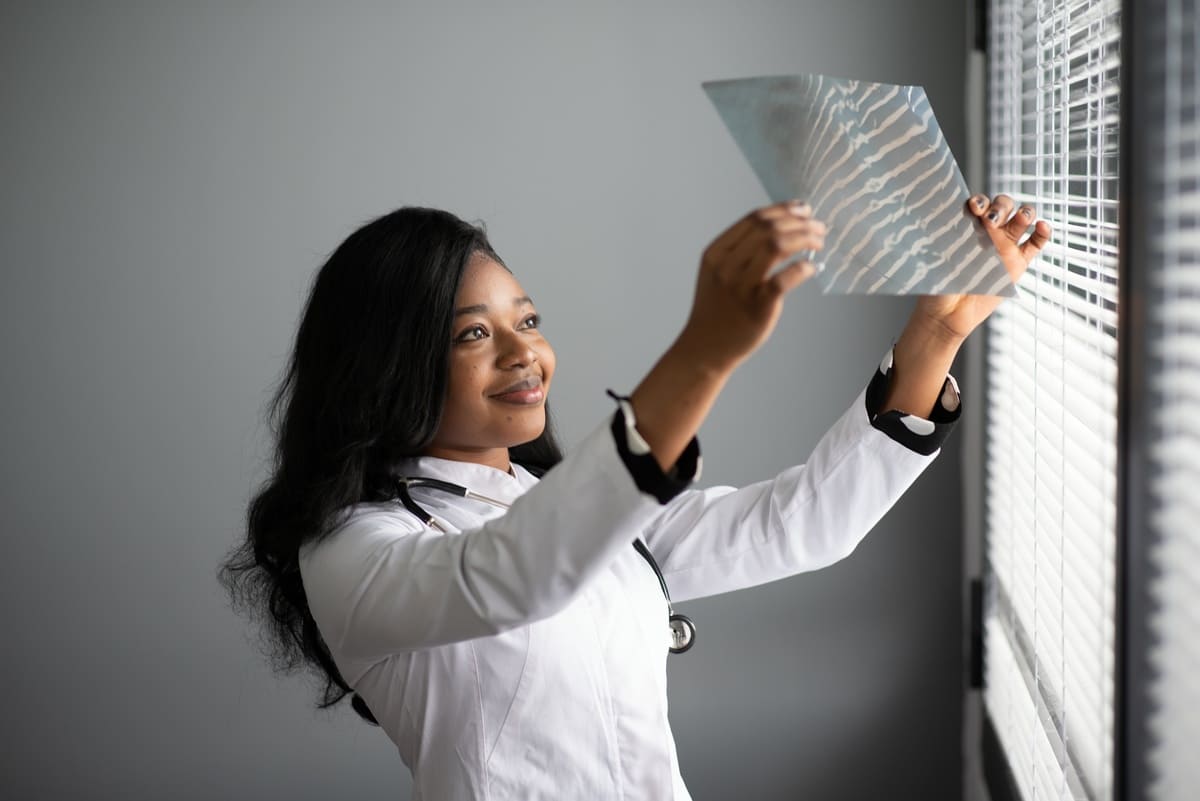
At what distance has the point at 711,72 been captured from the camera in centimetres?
234

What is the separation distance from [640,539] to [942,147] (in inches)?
24.5

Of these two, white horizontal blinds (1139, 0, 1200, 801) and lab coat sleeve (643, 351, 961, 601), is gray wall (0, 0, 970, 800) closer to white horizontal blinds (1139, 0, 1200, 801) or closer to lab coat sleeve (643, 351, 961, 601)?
lab coat sleeve (643, 351, 961, 601)

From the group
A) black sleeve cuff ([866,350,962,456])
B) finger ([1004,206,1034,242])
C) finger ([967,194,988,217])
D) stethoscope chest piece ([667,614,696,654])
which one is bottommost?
stethoscope chest piece ([667,614,696,654])

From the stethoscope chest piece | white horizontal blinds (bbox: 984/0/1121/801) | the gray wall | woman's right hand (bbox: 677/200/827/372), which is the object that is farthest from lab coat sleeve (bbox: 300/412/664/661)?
the gray wall

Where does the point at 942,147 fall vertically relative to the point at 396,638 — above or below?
above

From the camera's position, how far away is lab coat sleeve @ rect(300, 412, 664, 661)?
857 mm

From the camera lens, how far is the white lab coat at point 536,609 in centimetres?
93

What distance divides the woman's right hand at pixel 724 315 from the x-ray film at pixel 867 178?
11 cm

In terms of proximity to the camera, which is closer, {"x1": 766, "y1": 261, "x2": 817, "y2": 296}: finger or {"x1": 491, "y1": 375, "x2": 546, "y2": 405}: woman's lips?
{"x1": 766, "y1": 261, "x2": 817, "y2": 296}: finger

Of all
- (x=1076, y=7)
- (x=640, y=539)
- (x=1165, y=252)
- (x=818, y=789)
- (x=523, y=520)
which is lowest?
(x=818, y=789)

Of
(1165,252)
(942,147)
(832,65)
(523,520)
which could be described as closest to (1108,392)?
(1165,252)

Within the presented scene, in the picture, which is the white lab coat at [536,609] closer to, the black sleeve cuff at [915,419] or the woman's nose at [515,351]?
the black sleeve cuff at [915,419]

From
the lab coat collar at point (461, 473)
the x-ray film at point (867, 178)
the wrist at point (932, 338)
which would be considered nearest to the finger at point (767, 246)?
the x-ray film at point (867, 178)

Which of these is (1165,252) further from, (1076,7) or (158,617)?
(158,617)
